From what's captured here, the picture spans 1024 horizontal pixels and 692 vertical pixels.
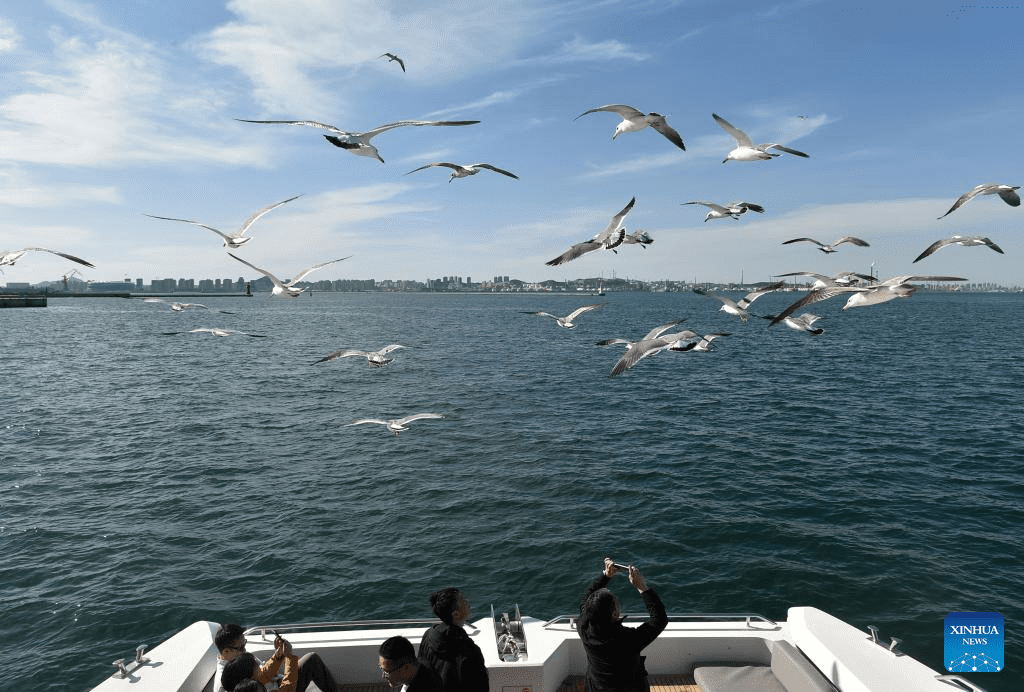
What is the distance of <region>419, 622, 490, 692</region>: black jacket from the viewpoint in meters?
4.67

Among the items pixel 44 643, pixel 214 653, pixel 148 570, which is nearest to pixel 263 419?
pixel 148 570

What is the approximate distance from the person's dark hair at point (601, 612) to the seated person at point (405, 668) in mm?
1304

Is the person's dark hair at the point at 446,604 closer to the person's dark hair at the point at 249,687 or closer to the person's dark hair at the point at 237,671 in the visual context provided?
the person's dark hair at the point at 249,687

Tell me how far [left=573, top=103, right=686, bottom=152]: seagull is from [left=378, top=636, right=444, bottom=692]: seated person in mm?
8301

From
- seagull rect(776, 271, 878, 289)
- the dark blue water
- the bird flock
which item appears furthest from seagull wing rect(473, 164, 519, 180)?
the dark blue water

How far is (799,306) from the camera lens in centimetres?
817

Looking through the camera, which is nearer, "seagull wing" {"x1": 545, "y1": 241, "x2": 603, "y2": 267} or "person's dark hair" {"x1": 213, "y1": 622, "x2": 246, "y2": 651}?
"person's dark hair" {"x1": 213, "y1": 622, "x2": 246, "y2": 651}

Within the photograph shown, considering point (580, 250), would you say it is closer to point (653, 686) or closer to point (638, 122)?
point (638, 122)

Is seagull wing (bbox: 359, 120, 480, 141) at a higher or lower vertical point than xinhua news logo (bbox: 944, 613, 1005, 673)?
higher

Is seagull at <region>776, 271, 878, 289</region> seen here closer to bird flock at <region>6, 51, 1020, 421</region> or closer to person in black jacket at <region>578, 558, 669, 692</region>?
bird flock at <region>6, 51, 1020, 421</region>

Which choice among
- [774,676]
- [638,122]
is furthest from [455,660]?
[638,122]

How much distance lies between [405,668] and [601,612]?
1.62 meters

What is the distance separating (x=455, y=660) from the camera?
471 cm

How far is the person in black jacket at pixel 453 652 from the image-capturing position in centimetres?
467
